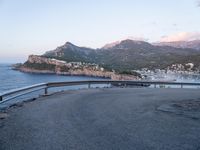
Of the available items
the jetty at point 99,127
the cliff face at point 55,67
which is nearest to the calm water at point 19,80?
the cliff face at point 55,67

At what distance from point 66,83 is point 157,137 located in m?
14.6

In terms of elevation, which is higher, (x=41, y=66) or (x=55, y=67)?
(x=41, y=66)

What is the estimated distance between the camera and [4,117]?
35.2 feet

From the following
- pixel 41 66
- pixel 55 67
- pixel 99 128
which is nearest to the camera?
pixel 99 128

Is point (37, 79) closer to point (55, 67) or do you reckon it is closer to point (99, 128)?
point (55, 67)

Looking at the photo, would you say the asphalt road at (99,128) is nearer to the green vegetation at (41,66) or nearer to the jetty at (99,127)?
the jetty at (99,127)

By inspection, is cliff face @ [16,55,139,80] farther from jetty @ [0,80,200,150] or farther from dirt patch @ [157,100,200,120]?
jetty @ [0,80,200,150]

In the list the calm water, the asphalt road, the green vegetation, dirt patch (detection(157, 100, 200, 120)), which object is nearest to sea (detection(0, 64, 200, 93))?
the calm water

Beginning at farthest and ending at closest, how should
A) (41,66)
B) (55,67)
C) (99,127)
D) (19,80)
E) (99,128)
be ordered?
(41,66)
(55,67)
(19,80)
(99,127)
(99,128)

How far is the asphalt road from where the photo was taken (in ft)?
24.1

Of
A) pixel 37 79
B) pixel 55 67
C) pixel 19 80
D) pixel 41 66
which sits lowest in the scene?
pixel 37 79

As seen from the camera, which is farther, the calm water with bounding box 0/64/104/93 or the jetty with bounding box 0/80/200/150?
the calm water with bounding box 0/64/104/93

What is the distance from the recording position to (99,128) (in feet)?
30.0

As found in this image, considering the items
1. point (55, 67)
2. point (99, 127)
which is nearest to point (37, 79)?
point (55, 67)
